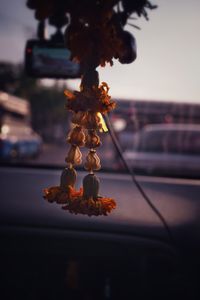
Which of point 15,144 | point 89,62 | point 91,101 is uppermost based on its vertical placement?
point 89,62

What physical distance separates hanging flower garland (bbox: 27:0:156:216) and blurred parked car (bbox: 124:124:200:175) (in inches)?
74.0

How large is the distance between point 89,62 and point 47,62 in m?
1.10

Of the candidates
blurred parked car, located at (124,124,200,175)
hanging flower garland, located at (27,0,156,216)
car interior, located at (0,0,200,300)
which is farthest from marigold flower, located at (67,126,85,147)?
blurred parked car, located at (124,124,200,175)

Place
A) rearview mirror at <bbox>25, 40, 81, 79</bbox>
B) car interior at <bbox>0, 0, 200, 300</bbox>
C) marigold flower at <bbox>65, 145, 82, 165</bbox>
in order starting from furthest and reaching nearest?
1. car interior at <bbox>0, 0, 200, 300</bbox>
2. rearview mirror at <bbox>25, 40, 81, 79</bbox>
3. marigold flower at <bbox>65, 145, 82, 165</bbox>

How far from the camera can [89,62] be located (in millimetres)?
1388

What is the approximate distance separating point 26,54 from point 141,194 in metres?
1.11

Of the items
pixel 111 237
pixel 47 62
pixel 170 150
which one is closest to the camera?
pixel 47 62

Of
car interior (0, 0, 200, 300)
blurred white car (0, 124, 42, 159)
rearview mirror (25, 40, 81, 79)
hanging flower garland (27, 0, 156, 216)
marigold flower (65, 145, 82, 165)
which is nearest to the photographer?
hanging flower garland (27, 0, 156, 216)

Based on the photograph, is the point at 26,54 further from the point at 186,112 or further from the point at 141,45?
the point at 186,112

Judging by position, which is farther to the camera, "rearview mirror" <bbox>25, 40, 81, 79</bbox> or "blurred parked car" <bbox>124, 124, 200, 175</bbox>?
"blurred parked car" <bbox>124, 124, 200, 175</bbox>

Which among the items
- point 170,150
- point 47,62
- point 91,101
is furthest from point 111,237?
point 170,150

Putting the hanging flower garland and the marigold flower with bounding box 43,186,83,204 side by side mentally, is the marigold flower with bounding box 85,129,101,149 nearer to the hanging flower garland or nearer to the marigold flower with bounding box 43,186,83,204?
the hanging flower garland

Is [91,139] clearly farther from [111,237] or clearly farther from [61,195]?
[111,237]

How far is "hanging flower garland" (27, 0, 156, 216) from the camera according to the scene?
129 cm
